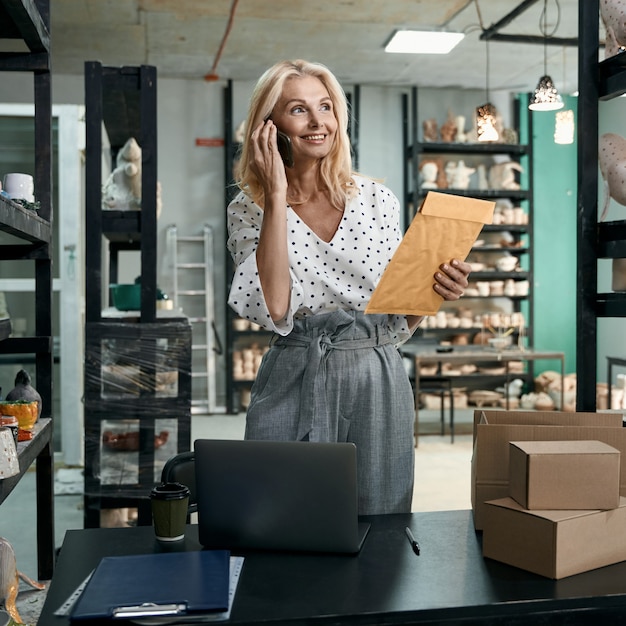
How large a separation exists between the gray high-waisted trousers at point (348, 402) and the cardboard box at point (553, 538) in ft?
1.84

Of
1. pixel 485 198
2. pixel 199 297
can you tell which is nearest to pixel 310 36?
pixel 485 198

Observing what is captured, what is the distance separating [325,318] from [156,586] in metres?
0.89

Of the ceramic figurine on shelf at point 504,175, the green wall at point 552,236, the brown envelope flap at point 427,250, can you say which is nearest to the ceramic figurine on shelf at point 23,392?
the brown envelope flap at point 427,250

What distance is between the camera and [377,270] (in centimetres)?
207

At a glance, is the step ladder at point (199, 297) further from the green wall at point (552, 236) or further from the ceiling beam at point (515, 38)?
the green wall at point (552, 236)

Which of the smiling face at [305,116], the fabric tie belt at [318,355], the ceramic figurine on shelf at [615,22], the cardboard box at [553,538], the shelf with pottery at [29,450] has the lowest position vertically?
the shelf with pottery at [29,450]

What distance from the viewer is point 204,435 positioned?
291 inches

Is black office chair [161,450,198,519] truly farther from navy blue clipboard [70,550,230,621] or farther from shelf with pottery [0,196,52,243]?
shelf with pottery [0,196,52,243]

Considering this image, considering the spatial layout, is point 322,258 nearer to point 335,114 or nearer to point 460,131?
point 335,114

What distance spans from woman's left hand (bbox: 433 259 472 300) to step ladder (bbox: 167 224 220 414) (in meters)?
6.81

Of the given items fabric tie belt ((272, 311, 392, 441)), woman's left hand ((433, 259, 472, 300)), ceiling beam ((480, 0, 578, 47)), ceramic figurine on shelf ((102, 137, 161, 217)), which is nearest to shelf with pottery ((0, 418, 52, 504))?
fabric tie belt ((272, 311, 392, 441))

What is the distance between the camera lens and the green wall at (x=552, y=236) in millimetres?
9227

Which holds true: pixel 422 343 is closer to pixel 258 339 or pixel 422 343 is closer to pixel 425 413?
pixel 425 413

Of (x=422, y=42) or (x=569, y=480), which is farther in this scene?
(x=422, y=42)
